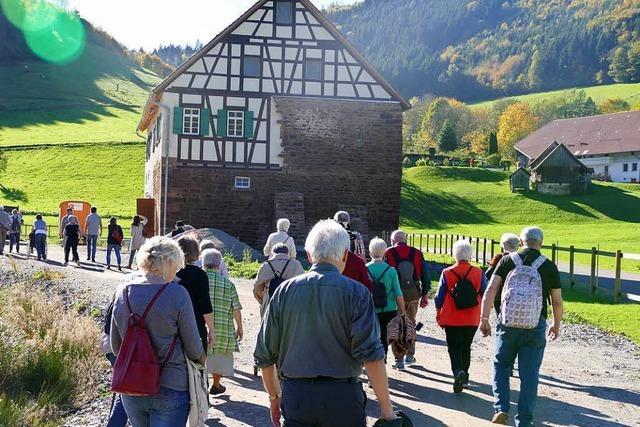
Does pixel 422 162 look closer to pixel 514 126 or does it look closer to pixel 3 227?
pixel 514 126

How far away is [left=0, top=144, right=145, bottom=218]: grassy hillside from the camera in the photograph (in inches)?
1996

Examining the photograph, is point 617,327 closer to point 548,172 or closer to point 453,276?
point 453,276

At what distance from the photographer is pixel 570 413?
7.99m

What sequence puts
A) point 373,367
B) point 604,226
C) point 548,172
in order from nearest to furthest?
point 373,367 < point 604,226 < point 548,172

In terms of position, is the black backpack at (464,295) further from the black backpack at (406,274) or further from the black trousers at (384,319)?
the black backpack at (406,274)

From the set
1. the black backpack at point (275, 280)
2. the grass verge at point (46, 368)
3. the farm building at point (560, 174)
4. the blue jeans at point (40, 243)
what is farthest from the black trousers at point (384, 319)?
the farm building at point (560, 174)

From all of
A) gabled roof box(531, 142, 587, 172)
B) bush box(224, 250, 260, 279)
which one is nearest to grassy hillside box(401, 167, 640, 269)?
gabled roof box(531, 142, 587, 172)

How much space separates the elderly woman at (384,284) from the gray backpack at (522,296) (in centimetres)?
178

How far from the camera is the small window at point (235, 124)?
1225 inches

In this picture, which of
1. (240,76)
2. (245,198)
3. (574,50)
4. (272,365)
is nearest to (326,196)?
A: (245,198)

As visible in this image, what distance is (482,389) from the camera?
895cm

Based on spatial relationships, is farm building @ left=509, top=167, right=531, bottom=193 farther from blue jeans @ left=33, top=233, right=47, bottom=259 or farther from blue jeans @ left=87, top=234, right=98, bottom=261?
blue jeans @ left=33, top=233, right=47, bottom=259

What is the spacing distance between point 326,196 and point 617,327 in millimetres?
18903

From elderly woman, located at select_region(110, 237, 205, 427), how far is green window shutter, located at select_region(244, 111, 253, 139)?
2674 cm
